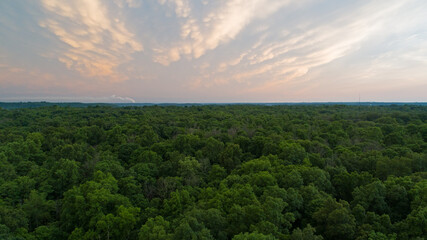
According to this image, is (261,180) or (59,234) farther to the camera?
(261,180)

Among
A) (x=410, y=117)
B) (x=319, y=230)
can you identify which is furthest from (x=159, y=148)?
(x=410, y=117)

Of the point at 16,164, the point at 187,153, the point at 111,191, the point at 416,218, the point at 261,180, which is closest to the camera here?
the point at 416,218

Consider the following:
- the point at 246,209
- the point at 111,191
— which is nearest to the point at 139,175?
the point at 111,191

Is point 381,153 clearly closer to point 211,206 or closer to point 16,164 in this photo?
point 211,206

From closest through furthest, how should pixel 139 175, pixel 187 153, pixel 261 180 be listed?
pixel 261 180 < pixel 139 175 < pixel 187 153

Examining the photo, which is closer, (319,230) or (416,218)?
(416,218)

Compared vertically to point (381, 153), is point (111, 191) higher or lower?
lower

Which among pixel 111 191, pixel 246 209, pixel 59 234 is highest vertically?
pixel 246 209

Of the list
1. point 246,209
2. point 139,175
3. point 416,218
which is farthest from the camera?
point 139,175

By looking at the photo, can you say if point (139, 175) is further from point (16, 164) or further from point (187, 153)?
point (16, 164)
